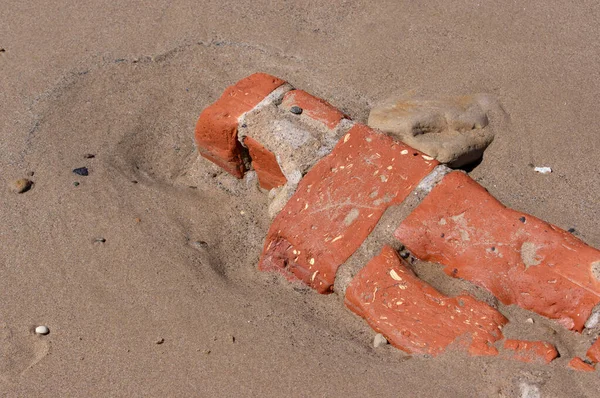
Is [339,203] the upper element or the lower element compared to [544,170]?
upper

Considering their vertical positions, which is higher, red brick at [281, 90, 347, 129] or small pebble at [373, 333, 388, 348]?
red brick at [281, 90, 347, 129]

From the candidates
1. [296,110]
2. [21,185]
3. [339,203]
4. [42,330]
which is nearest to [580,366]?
[339,203]

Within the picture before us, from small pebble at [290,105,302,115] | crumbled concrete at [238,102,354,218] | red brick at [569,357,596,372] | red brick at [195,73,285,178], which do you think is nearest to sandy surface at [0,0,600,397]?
red brick at [569,357,596,372]

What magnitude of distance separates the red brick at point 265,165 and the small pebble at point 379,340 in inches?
40.4

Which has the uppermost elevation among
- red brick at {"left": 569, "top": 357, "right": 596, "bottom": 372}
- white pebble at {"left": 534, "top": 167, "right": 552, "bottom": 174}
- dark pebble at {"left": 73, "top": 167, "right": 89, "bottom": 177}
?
dark pebble at {"left": 73, "top": 167, "right": 89, "bottom": 177}

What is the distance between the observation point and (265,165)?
3.77 m

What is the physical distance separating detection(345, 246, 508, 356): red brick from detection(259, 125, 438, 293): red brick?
17 centimetres

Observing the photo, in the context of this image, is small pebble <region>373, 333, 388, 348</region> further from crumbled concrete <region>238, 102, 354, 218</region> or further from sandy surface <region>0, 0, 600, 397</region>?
crumbled concrete <region>238, 102, 354, 218</region>

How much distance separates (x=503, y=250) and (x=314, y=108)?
3.86 ft

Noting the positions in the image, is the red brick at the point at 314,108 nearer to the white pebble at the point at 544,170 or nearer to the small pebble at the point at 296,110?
the small pebble at the point at 296,110

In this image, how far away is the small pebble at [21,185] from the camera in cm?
385

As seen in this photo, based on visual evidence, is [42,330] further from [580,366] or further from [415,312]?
[580,366]

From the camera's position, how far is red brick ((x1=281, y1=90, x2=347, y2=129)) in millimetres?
3605

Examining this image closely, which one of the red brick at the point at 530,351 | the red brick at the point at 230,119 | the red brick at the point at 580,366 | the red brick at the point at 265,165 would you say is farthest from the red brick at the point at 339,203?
the red brick at the point at 580,366
